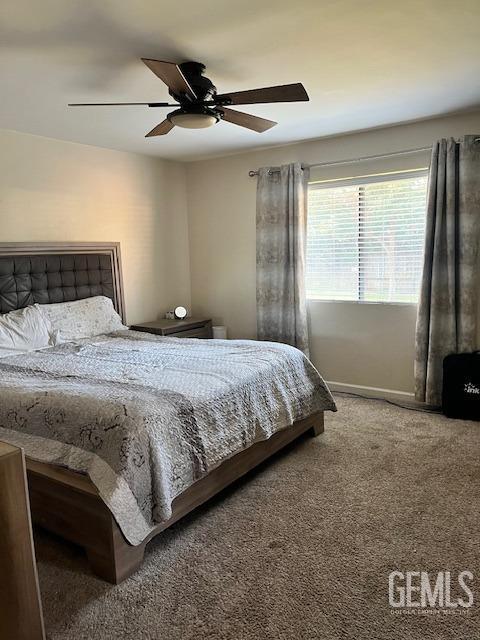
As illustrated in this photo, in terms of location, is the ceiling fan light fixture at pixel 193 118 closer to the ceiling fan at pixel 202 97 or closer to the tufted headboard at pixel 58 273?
the ceiling fan at pixel 202 97

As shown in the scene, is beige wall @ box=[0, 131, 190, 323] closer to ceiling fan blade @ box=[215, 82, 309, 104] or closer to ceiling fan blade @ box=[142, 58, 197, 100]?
ceiling fan blade @ box=[142, 58, 197, 100]

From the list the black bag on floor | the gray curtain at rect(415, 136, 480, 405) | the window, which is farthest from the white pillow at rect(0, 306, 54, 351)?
the black bag on floor

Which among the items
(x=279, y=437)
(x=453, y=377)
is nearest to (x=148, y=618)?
(x=279, y=437)

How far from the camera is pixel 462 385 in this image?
11.9 ft

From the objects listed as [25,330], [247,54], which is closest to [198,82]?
[247,54]

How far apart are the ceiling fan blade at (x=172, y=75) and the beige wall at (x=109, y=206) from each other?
202cm

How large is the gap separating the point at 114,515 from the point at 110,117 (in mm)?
2843

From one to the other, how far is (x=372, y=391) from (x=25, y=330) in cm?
310

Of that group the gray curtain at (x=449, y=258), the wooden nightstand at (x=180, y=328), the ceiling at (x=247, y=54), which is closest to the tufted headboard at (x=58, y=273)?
the wooden nightstand at (x=180, y=328)

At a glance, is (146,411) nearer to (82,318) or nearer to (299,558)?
(299,558)

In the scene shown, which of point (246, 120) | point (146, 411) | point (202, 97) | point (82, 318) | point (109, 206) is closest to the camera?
point (146, 411)

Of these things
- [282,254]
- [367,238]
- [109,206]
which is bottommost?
[282,254]

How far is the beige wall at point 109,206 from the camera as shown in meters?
3.77

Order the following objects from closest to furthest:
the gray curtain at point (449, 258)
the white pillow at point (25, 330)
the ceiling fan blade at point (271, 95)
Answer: the ceiling fan blade at point (271, 95) → the white pillow at point (25, 330) → the gray curtain at point (449, 258)
